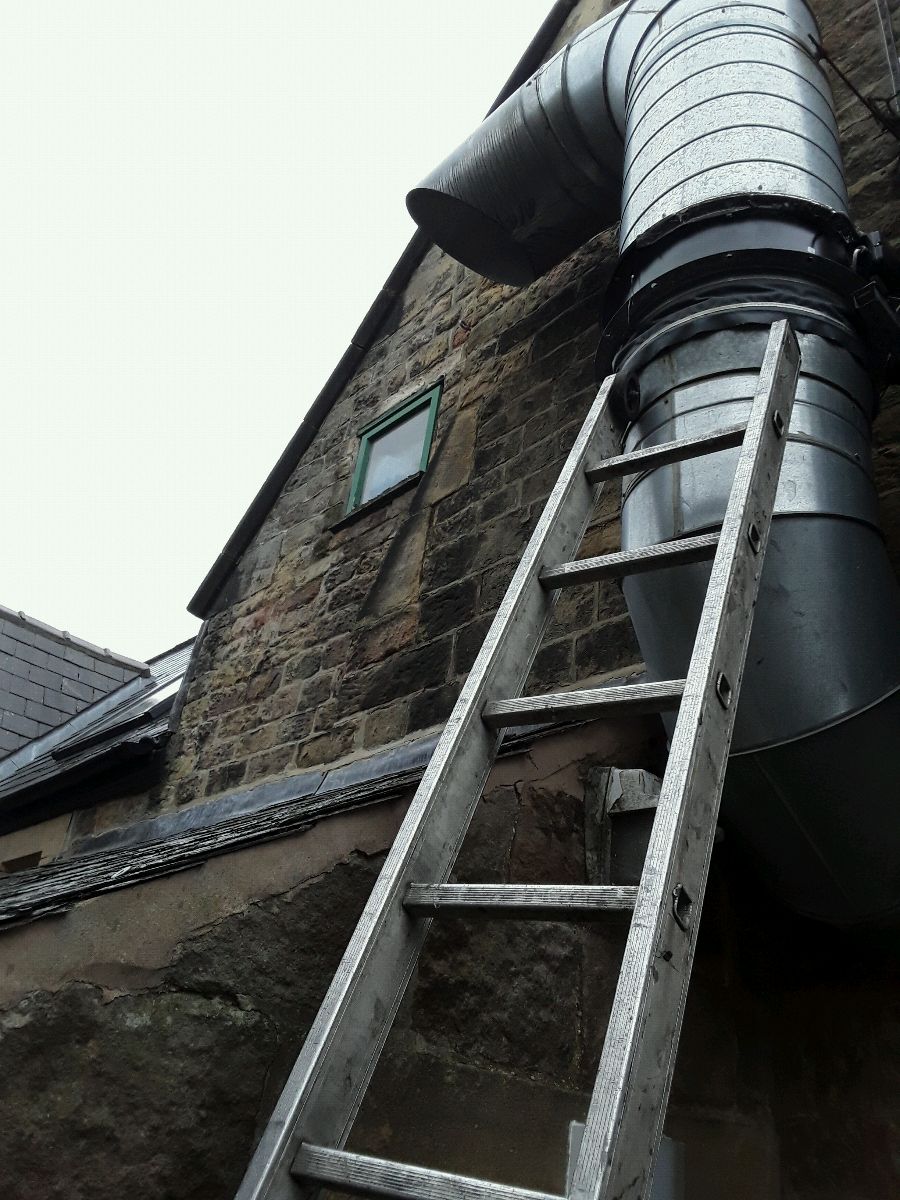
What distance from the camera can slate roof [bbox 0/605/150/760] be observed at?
997 cm

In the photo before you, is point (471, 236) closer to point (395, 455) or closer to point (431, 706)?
point (395, 455)

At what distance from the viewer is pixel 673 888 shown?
136cm

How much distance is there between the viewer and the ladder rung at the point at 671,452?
2191 millimetres

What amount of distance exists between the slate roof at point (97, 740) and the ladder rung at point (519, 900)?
167 inches

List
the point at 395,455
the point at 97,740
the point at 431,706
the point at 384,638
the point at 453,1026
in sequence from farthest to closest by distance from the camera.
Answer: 1. the point at 97,740
2. the point at 395,455
3. the point at 384,638
4. the point at 431,706
5. the point at 453,1026

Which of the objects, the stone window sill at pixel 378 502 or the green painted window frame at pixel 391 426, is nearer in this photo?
the stone window sill at pixel 378 502

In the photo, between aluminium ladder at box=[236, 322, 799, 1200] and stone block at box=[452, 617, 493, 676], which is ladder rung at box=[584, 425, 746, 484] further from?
stone block at box=[452, 617, 493, 676]

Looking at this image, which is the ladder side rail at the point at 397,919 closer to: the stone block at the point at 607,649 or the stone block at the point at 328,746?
the stone block at the point at 607,649

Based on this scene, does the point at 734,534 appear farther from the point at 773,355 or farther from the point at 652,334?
the point at 652,334

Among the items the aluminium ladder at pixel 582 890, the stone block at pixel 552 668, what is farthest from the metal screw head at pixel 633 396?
the stone block at pixel 552 668

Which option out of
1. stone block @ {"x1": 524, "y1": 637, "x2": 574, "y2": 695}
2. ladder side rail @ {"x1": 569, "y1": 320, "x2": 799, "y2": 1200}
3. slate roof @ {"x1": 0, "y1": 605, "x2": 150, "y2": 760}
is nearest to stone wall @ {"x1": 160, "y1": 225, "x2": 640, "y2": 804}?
stone block @ {"x1": 524, "y1": 637, "x2": 574, "y2": 695}

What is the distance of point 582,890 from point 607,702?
367 millimetres

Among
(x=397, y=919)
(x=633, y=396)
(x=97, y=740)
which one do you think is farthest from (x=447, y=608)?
(x=97, y=740)

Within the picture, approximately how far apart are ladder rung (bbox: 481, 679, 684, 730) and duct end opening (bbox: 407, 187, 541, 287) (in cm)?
348
